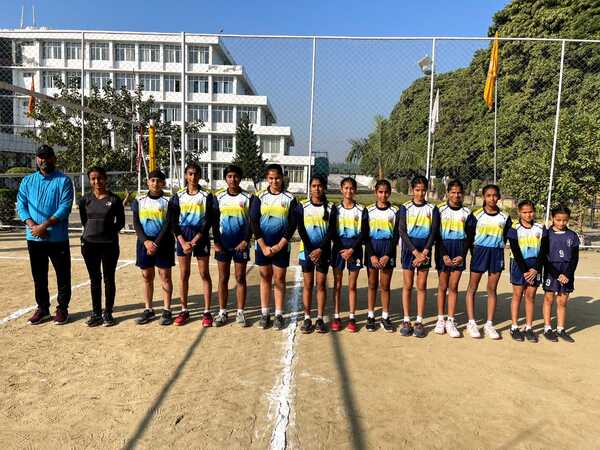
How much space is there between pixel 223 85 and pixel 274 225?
4494 centimetres

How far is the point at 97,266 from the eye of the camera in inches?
195

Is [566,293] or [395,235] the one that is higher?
[395,235]

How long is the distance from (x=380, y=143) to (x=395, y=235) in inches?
1217

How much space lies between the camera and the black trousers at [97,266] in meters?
4.89

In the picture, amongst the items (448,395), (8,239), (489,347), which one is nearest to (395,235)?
(489,347)

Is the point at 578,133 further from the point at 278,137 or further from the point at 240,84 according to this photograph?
the point at 240,84

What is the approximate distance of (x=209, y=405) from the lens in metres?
3.17

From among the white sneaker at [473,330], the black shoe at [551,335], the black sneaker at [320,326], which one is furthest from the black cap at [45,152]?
the black shoe at [551,335]

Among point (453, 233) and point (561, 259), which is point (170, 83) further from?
point (561, 259)

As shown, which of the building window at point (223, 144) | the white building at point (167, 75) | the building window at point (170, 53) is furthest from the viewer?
the building window at point (170, 53)

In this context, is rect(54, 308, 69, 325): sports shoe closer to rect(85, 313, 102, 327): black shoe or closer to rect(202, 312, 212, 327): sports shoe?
rect(85, 313, 102, 327): black shoe

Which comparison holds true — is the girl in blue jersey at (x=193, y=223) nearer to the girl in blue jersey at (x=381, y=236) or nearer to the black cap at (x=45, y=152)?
the black cap at (x=45, y=152)

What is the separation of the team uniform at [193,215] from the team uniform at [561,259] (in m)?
3.91

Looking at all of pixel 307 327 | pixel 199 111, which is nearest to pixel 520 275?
pixel 307 327
